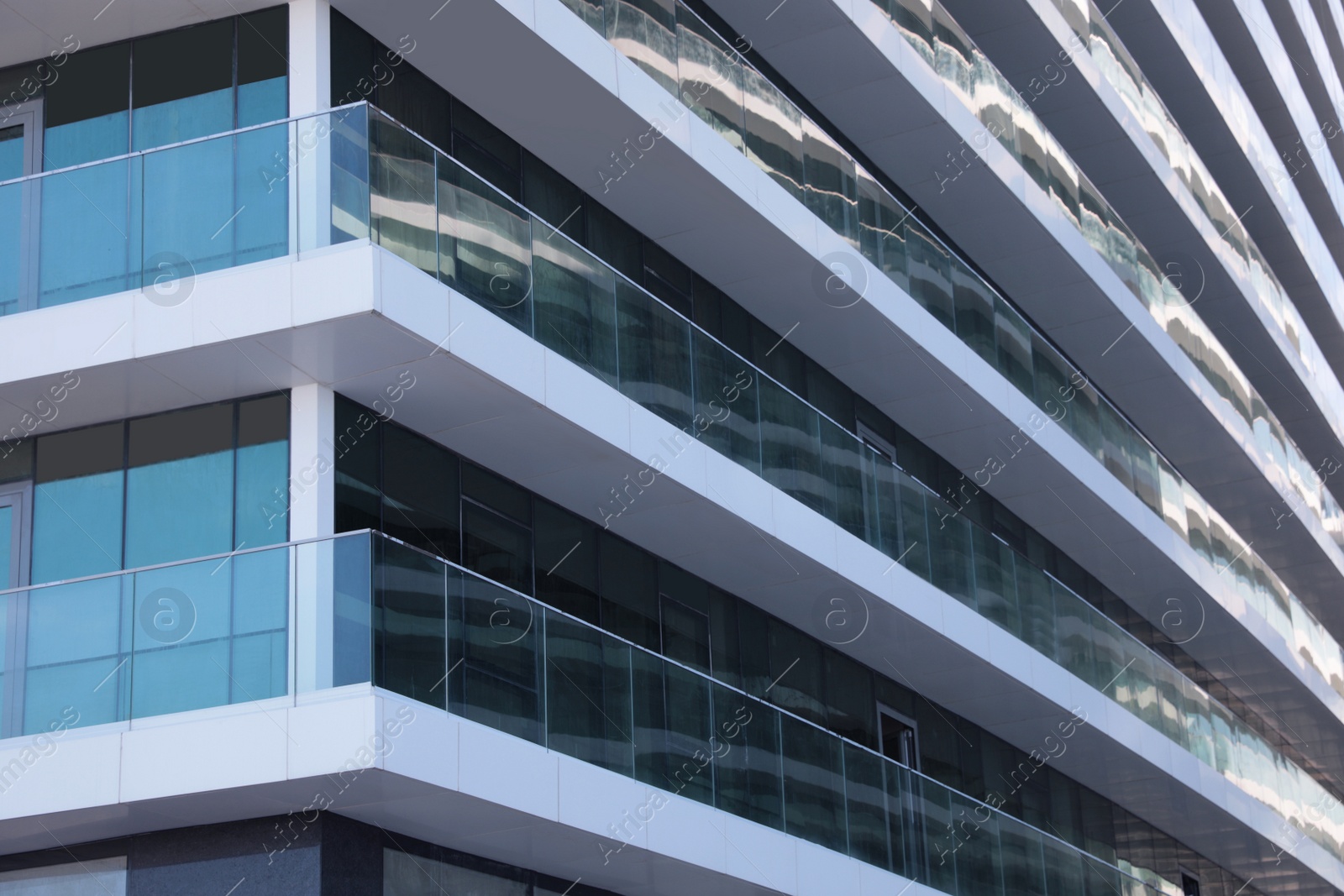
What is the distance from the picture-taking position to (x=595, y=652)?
558 inches

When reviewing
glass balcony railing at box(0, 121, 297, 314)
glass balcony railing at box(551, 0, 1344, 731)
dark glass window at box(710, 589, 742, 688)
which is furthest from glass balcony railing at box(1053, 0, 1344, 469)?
glass balcony railing at box(0, 121, 297, 314)

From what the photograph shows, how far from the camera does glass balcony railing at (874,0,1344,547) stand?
22.8 meters

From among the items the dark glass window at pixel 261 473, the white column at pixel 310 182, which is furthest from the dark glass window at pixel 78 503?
Answer: the white column at pixel 310 182

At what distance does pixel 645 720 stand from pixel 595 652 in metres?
0.96

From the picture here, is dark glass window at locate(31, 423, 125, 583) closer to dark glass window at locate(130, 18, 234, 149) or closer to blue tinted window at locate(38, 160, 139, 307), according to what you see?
blue tinted window at locate(38, 160, 139, 307)

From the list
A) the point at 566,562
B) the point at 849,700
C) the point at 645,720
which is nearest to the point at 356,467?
the point at 645,720

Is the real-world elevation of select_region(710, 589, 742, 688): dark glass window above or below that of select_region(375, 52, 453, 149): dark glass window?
below

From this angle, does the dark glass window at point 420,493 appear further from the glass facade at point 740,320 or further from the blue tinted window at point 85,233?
the blue tinted window at point 85,233

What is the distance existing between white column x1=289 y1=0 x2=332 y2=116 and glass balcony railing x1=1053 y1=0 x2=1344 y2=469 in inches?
591

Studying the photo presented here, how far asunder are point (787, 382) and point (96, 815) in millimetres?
11054

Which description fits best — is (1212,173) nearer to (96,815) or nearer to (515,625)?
(515,625)

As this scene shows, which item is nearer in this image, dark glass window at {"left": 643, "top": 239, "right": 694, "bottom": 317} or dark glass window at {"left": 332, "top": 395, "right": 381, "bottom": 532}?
dark glass window at {"left": 332, "top": 395, "right": 381, "bottom": 532}

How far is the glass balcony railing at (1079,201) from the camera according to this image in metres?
22.8

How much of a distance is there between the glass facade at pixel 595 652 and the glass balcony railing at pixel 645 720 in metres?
0.02
